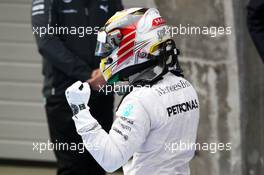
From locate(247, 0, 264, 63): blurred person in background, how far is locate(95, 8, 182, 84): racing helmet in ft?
1.96

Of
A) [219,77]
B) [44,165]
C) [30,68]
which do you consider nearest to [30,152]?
[44,165]

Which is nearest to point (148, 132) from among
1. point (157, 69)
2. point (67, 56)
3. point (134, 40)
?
point (157, 69)

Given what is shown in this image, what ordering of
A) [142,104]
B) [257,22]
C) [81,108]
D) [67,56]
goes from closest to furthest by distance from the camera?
1. [142,104]
2. [81,108]
3. [257,22]
4. [67,56]

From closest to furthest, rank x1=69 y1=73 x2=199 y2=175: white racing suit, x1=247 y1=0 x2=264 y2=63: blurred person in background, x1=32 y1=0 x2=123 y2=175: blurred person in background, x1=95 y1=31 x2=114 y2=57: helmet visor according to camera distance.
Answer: x1=69 y1=73 x2=199 y2=175: white racing suit
x1=95 y1=31 x2=114 y2=57: helmet visor
x1=247 y1=0 x2=264 y2=63: blurred person in background
x1=32 y1=0 x2=123 y2=175: blurred person in background

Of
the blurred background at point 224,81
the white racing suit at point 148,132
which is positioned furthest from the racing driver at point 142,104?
the blurred background at point 224,81

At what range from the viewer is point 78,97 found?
10.6 ft

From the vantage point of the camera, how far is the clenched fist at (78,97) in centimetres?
320

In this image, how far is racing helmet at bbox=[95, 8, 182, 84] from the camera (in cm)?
323

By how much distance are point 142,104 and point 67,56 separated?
1860 millimetres

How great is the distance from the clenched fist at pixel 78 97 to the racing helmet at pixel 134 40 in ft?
0.58

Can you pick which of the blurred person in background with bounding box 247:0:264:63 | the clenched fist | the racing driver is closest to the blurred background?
the blurred person in background with bounding box 247:0:264:63

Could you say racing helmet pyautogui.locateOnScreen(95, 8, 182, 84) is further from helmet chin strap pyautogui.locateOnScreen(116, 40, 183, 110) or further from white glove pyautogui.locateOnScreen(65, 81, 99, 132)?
white glove pyautogui.locateOnScreen(65, 81, 99, 132)

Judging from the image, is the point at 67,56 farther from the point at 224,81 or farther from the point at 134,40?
the point at 134,40

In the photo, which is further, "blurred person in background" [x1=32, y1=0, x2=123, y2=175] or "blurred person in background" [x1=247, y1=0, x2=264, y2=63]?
"blurred person in background" [x1=32, y1=0, x2=123, y2=175]
